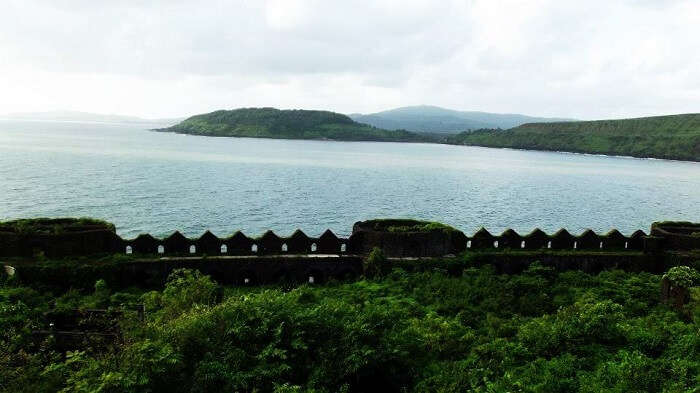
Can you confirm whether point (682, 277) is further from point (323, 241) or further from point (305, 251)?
point (305, 251)

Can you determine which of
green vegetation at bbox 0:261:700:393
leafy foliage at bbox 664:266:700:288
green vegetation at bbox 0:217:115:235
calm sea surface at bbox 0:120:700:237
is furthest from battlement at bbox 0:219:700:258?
calm sea surface at bbox 0:120:700:237

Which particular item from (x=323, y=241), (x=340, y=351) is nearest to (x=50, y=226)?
(x=323, y=241)

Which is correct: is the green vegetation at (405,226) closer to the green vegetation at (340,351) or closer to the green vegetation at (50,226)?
the green vegetation at (340,351)

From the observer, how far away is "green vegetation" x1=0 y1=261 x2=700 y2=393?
63.0ft

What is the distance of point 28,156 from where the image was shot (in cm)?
16512

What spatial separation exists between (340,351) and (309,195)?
3363 inches

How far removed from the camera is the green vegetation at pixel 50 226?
132 ft

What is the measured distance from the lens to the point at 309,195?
107375 mm

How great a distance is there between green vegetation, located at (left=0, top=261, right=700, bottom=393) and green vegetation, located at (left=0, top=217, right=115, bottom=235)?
31.6 feet

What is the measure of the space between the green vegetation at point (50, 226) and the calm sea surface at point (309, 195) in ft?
78.0

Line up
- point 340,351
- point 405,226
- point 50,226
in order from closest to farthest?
point 340,351 < point 50,226 < point 405,226

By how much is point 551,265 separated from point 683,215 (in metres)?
73.9

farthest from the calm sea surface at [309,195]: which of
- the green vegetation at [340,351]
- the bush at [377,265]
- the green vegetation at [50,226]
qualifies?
the green vegetation at [340,351]

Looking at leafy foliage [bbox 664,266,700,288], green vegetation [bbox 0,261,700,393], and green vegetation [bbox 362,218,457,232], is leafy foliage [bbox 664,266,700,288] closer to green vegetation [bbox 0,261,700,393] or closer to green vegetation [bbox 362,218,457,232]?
green vegetation [bbox 0,261,700,393]
